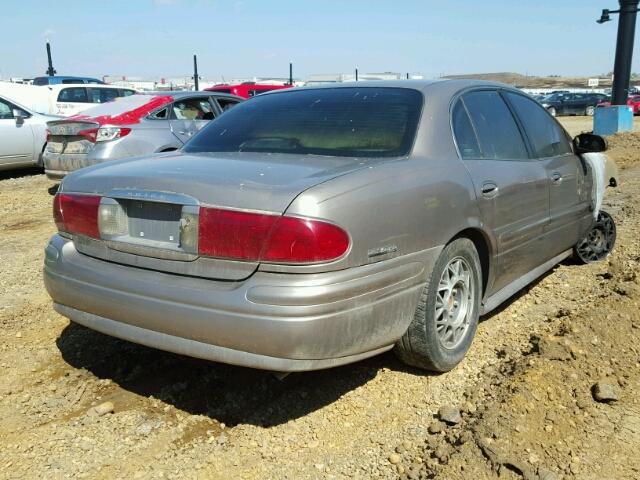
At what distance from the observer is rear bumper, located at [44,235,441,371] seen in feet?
7.77

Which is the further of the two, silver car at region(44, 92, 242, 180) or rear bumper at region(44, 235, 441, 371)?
silver car at region(44, 92, 242, 180)

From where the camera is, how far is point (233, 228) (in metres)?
2.44

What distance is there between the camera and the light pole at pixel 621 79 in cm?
1538

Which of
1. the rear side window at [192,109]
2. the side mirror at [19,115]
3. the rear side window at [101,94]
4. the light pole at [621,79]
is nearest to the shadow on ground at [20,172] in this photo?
the side mirror at [19,115]

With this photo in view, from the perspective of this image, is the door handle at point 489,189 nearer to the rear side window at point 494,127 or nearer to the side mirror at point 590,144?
the rear side window at point 494,127

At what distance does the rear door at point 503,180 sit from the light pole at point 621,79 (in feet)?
44.6

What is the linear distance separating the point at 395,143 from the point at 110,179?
4.55 feet

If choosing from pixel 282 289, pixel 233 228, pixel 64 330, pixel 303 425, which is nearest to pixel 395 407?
pixel 303 425

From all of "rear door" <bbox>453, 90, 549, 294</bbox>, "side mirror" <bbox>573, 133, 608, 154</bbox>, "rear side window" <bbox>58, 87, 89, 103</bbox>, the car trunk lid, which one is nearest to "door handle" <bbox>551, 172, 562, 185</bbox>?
"rear door" <bbox>453, 90, 549, 294</bbox>

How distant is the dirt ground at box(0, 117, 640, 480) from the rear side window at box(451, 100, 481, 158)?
114cm

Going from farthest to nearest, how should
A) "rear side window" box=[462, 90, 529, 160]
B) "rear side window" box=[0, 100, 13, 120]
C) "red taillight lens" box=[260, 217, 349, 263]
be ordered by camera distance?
"rear side window" box=[0, 100, 13, 120], "rear side window" box=[462, 90, 529, 160], "red taillight lens" box=[260, 217, 349, 263]

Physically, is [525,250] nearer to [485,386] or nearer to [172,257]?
[485,386]

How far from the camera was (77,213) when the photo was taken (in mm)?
2943

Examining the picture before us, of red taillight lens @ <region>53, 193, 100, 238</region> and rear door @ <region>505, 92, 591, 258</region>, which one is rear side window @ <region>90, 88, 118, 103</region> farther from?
red taillight lens @ <region>53, 193, 100, 238</region>
